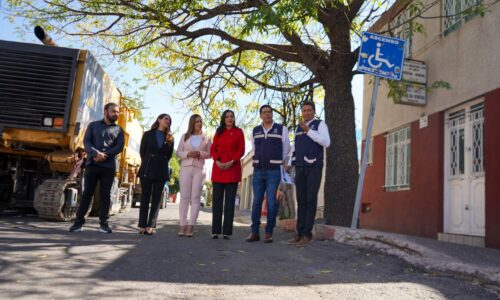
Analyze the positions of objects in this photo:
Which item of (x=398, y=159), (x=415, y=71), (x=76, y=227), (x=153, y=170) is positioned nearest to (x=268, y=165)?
(x=153, y=170)

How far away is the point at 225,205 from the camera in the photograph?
7.11 m

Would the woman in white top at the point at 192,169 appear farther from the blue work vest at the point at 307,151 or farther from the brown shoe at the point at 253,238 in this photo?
the blue work vest at the point at 307,151

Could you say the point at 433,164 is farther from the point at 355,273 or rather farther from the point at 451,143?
the point at 355,273

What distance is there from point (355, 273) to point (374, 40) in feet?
11.1

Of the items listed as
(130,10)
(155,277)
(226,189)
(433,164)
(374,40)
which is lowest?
(155,277)

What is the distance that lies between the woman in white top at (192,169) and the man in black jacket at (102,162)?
97 cm

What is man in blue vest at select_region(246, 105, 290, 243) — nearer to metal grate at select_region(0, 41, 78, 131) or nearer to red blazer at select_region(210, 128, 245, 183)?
red blazer at select_region(210, 128, 245, 183)

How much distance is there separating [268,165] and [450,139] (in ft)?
16.0

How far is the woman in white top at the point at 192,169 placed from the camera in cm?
723

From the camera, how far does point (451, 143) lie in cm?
980

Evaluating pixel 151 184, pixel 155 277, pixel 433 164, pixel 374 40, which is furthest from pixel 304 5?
pixel 433 164

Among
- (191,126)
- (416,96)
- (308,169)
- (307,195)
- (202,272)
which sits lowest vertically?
(202,272)

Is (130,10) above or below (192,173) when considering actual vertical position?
above

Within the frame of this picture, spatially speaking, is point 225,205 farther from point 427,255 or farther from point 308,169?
point 427,255
